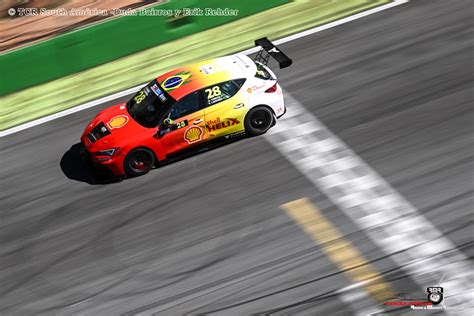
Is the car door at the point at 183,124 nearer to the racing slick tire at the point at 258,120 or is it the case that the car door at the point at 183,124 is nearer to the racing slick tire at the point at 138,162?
the racing slick tire at the point at 138,162

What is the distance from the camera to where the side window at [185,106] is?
14.2 metres

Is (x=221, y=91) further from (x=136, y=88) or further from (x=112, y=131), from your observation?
(x=136, y=88)

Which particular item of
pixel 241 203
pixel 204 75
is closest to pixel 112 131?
pixel 204 75

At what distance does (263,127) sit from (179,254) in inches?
142

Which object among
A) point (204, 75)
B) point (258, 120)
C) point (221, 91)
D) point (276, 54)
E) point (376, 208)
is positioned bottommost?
point (376, 208)

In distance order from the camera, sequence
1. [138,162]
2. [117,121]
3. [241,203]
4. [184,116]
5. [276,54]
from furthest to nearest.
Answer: [276,54], [117,121], [138,162], [184,116], [241,203]

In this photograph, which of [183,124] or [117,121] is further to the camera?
[117,121]

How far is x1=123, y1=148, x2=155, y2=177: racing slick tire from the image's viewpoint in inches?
559

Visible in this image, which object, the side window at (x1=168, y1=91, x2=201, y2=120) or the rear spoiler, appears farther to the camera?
the rear spoiler

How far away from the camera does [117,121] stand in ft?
48.0

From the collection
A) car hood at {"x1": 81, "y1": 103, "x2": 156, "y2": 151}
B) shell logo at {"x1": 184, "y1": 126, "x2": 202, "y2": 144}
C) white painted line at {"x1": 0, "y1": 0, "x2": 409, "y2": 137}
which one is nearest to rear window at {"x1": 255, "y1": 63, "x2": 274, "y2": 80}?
shell logo at {"x1": 184, "y1": 126, "x2": 202, "y2": 144}

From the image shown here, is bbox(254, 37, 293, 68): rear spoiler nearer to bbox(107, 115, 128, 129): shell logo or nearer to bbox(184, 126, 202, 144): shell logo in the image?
bbox(184, 126, 202, 144): shell logo

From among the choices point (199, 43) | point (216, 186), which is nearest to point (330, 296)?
point (216, 186)

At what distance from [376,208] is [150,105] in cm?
485
